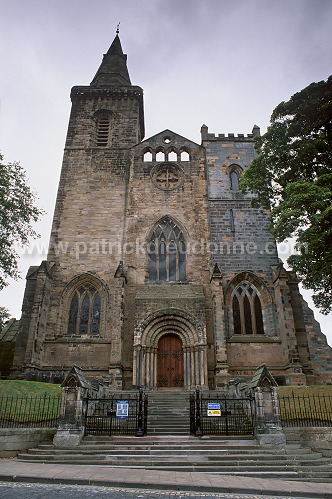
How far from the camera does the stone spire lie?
31.1 m

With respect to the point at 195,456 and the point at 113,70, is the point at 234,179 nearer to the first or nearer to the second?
the point at 113,70

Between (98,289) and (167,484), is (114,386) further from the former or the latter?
(167,484)

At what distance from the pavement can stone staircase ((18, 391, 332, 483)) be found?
600 millimetres

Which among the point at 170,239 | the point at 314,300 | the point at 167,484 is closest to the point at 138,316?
the point at 170,239

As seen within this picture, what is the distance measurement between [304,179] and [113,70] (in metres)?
22.1

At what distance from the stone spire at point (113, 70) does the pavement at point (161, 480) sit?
2774 centimetres

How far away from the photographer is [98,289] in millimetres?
21453

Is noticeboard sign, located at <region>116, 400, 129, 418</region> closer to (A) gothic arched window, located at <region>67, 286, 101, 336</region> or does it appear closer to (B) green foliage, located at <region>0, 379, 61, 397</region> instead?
(B) green foliage, located at <region>0, 379, 61, 397</region>

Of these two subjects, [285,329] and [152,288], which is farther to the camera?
[152,288]

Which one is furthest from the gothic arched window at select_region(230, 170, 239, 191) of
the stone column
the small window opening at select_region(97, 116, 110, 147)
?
the stone column

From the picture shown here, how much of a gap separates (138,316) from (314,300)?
31.4ft

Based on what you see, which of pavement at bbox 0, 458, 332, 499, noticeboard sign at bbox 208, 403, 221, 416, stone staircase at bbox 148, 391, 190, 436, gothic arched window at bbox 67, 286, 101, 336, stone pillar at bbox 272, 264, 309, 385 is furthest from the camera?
gothic arched window at bbox 67, 286, 101, 336

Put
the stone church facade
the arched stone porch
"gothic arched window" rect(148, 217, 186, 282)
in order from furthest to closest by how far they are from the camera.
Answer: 1. "gothic arched window" rect(148, 217, 186, 282)
2. the stone church facade
3. the arched stone porch

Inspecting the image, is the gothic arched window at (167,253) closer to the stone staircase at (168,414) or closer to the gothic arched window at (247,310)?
the gothic arched window at (247,310)
